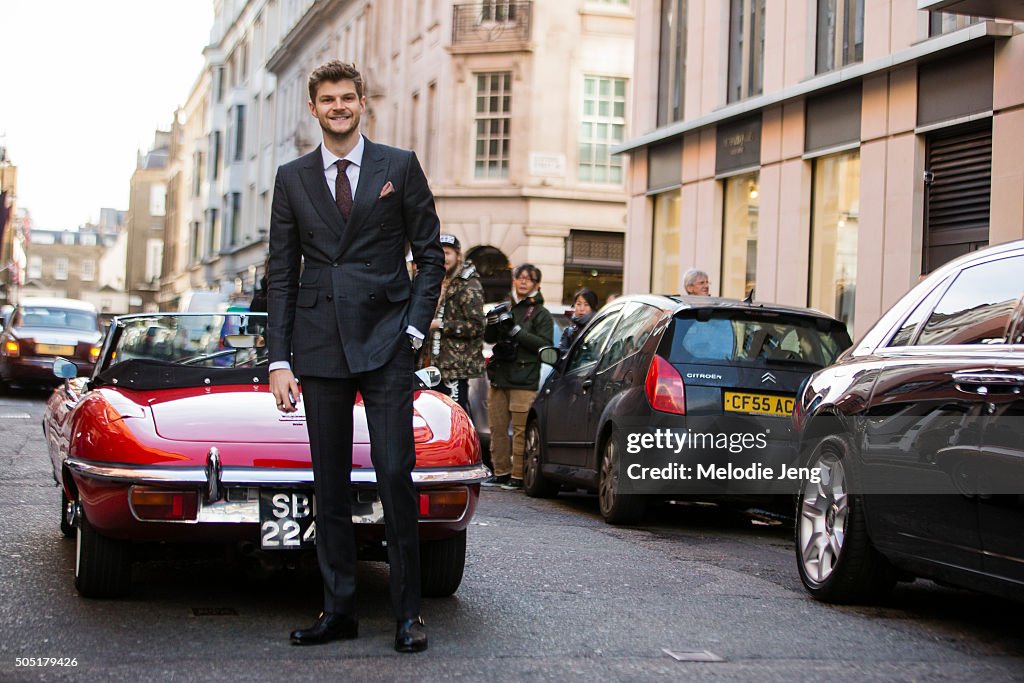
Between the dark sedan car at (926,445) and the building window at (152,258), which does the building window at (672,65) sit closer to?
the dark sedan car at (926,445)

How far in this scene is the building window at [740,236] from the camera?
66.2 ft

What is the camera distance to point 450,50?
116ft

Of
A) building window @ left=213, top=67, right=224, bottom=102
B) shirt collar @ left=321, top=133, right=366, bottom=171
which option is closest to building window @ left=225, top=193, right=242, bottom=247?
building window @ left=213, top=67, right=224, bottom=102

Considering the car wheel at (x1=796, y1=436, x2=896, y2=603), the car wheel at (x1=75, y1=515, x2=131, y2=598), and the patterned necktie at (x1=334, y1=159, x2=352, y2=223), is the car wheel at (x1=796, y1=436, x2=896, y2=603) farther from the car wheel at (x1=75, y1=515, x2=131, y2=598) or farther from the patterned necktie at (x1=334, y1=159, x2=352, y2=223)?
the car wheel at (x1=75, y1=515, x2=131, y2=598)

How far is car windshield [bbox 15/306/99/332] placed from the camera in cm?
2333

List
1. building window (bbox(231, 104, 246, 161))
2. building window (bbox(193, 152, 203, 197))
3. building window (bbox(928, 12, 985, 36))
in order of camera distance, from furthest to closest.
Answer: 1. building window (bbox(193, 152, 203, 197))
2. building window (bbox(231, 104, 246, 161))
3. building window (bbox(928, 12, 985, 36))

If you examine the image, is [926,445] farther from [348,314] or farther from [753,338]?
[753,338]

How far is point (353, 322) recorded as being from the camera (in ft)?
16.5

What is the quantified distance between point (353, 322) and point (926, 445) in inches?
85.0

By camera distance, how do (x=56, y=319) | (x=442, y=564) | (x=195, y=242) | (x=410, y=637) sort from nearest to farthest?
(x=410, y=637) → (x=442, y=564) → (x=56, y=319) → (x=195, y=242)

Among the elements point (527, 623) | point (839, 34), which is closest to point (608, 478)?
point (527, 623)

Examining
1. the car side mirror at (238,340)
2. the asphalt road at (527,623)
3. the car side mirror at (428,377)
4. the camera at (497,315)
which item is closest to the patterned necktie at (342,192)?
the asphalt road at (527,623)

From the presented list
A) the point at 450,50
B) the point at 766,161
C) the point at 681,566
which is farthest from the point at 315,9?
the point at 681,566

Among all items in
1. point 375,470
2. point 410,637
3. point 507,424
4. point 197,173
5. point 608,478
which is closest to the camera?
point 410,637
